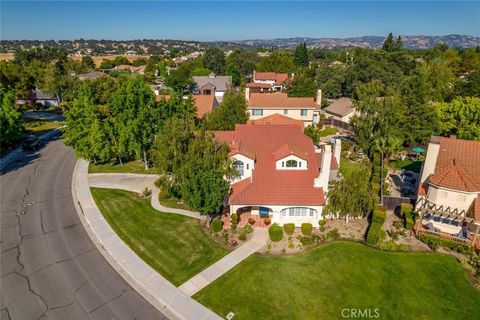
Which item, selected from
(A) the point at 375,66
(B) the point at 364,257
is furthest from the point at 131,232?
(A) the point at 375,66

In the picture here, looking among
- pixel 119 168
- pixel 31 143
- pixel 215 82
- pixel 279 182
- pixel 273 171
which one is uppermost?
pixel 215 82

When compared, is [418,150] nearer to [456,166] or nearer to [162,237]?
[456,166]

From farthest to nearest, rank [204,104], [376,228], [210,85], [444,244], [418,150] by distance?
[210,85] < [204,104] < [418,150] < [376,228] < [444,244]

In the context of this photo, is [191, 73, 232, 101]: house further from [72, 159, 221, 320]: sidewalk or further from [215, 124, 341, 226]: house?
[72, 159, 221, 320]: sidewalk

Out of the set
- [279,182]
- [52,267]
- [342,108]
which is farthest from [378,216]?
[342,108]

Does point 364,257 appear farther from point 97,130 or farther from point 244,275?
point 97,130

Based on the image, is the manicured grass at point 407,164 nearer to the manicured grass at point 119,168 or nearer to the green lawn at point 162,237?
the green lawn at point 162,237

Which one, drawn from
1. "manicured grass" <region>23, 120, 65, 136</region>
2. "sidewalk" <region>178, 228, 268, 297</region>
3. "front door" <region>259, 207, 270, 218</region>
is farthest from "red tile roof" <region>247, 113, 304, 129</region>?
"manicured grass" <region>23, 120, 65, 136</region>

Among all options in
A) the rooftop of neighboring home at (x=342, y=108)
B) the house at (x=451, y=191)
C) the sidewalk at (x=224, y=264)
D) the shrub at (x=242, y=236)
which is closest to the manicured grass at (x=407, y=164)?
the house at (x=451, y=191)
